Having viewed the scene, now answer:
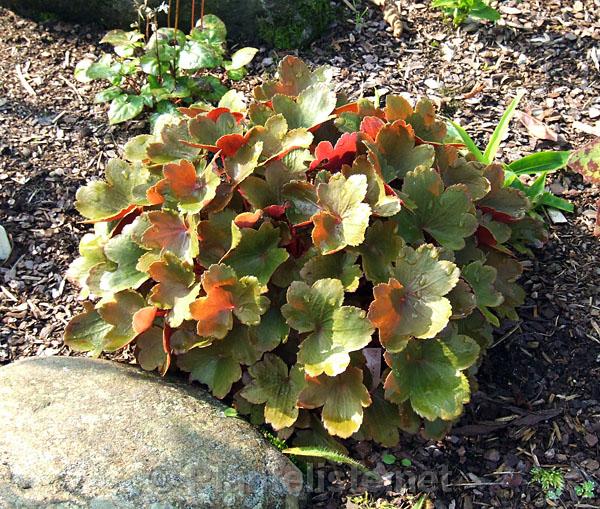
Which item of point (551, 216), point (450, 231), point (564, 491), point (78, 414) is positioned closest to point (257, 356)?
point (78, 414)

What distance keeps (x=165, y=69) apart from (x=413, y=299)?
6.30 ft

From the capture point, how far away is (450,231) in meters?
2.32

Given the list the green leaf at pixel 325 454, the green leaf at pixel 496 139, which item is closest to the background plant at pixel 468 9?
the green leaf at pixel 496 139

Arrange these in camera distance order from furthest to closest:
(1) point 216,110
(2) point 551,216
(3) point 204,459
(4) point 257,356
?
(2) point 551,216 < (1) point 216,110 < (4) point 257,356 < (3) point 204,459

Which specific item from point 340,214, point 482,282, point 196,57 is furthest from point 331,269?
point 196,57

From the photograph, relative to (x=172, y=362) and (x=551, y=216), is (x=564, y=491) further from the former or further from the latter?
(x=172, y=362)

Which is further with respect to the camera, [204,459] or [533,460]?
[533,460]

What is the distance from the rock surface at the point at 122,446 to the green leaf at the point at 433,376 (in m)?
0.45

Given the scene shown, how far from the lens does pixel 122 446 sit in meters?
2.06

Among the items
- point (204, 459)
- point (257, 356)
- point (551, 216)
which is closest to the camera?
point (204, 459)

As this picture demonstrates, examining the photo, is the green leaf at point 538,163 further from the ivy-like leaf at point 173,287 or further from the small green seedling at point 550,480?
the ivy-like leaf at point 173,287

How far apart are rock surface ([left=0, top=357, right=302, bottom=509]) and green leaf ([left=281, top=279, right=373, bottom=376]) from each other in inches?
14.3

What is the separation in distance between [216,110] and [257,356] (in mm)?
858

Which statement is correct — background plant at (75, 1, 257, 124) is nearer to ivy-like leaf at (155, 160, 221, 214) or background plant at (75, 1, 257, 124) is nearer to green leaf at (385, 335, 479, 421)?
ivy-like leaf at (155, 160, 221, 214)
